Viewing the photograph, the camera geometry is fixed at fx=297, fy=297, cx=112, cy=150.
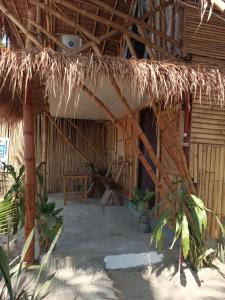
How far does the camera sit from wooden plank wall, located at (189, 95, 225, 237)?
3791 mm

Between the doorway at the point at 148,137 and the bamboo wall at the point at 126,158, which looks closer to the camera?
the doorway at the point at 148,137

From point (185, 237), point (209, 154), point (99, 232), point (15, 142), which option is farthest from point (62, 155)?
point (185, 237)

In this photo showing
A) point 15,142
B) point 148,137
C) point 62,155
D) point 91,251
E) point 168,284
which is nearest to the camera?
point 168,284

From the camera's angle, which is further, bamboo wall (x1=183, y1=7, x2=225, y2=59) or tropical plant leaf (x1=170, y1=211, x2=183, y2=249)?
bamboo wall (x1=183, y1=7, x2=225, y2=59)

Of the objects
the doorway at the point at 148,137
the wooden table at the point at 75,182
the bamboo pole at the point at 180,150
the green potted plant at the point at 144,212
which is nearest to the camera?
the bamboo pole at the point at 180,150

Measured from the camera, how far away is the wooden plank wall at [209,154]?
12.4 feet

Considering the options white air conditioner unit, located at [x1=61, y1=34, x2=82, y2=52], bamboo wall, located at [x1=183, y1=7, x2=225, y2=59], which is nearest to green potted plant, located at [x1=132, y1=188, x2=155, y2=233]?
bamboo wall, located at [x1=183, y1=7, x2=225, y2=59]

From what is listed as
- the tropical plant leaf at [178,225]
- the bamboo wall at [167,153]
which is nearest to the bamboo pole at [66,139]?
the bamboo wall at [167,153]

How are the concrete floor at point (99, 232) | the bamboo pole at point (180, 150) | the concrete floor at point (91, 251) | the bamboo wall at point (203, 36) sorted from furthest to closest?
the bamboo wall at point (203, 36) < the concrete floor at point (99, 232) < the bamboo pole at point (180, 150) < the concrete floor at point (91, 251)

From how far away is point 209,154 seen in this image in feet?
12.6

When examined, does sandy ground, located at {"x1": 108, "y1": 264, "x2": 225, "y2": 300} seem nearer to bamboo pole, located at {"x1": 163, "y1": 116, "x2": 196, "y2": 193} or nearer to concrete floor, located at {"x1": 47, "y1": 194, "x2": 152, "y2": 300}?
concrete floor, located at {"x1": 47, "y1": 194, "x2": 152, "y2": 300}

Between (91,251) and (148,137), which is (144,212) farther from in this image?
(148,137)

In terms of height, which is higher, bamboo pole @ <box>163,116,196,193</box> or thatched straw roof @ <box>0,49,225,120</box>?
thatched straw roof @ <box>0,49,225,120</box>

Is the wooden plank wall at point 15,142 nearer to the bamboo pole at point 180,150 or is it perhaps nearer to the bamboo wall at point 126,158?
the bamboo wall at point 126,158
